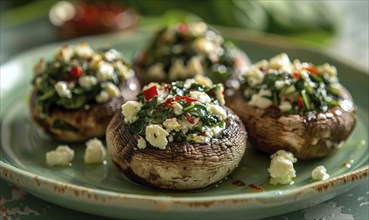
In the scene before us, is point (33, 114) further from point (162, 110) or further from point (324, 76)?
point (324, 76)

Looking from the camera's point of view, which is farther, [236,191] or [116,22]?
[116,22]

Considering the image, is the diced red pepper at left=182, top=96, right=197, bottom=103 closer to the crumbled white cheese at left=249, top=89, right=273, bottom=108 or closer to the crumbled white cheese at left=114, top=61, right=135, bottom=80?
the crumbled white cheese at left=249, top=89, right=273, bottom=108

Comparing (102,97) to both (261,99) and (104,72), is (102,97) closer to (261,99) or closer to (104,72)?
(104,72)

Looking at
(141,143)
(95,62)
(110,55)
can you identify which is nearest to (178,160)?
(141,143)

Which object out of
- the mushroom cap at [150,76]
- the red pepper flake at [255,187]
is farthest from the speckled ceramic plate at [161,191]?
the mushroom cap at [150,76]

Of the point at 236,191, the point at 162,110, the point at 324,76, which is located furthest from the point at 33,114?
the point at 324,76

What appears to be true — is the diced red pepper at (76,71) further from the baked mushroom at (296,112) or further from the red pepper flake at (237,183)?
the red pepper flake at (237,183)

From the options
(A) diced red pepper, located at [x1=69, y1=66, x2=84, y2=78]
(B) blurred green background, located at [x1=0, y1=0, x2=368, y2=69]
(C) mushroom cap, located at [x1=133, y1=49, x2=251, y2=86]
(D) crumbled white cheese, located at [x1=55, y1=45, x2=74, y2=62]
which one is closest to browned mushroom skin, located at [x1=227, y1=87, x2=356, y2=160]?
(C) mushroom cap, located at [x1=133, y1=49, x2=251, y2=86]
